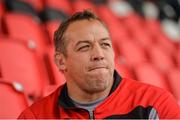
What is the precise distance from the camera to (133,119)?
2.38 ft

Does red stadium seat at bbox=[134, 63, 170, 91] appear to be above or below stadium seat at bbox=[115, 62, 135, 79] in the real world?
below

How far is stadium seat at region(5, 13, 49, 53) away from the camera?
5.32 feet

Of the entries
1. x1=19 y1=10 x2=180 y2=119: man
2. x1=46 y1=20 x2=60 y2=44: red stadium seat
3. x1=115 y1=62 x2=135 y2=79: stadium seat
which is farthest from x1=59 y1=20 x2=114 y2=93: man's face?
x1=46 y1=20 x2=60 y2=44: red stadium seat

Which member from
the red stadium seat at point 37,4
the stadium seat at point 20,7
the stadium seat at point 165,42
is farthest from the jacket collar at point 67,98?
the stadium seat at point 165,42

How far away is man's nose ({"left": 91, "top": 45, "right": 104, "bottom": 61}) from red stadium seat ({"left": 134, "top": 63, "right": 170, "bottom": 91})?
75cm

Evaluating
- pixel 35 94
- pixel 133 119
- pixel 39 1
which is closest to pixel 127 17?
pixel 39 1

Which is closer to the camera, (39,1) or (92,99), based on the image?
(92,99)

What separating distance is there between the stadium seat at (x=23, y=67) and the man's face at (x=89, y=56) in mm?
397

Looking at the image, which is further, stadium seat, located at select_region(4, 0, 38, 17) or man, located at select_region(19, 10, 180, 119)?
stadium seat, located at select_region(4, 0, 38, 17)

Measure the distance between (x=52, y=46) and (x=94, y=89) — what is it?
0.79 m

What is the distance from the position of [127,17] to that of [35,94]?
162cm

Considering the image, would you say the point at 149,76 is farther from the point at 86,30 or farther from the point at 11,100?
the point at 86,30

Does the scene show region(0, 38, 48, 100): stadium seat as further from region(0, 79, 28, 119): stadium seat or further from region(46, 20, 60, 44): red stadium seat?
region(46, 20, 60, 44): red stadium seat

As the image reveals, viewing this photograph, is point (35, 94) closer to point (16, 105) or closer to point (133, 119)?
point (16, 105)
